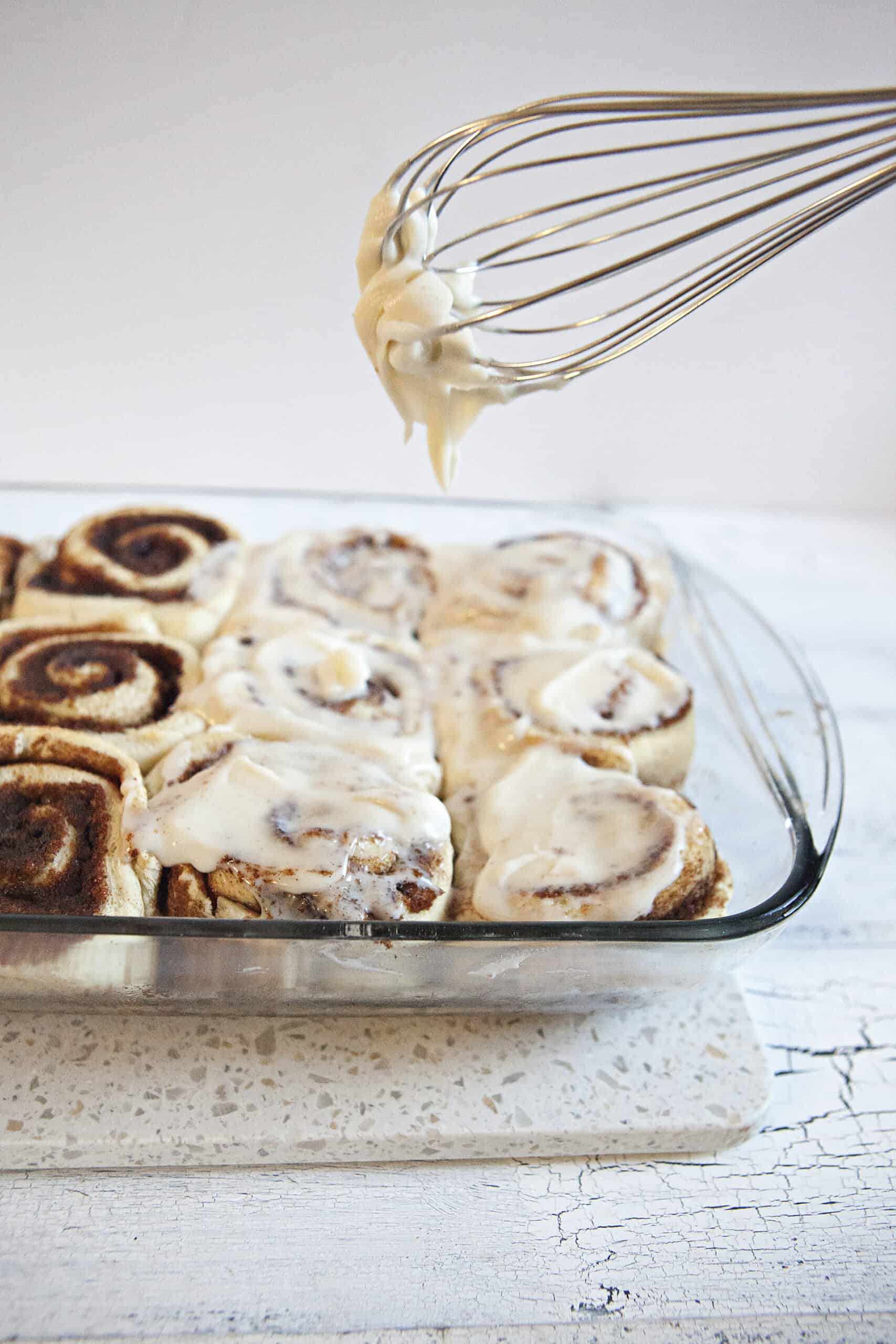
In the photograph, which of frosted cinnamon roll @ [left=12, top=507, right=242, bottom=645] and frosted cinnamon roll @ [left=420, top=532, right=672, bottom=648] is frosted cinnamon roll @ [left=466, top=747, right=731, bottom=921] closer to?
frosted cinnamon roll @ [left=420, top=532, right=672, bottom=648]

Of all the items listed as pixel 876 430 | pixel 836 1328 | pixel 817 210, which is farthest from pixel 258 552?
pixel 876 430

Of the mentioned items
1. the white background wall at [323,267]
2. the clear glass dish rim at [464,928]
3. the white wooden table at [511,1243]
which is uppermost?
the white background wall at [323,267]

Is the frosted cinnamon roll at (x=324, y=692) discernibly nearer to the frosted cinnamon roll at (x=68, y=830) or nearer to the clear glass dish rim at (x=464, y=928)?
the frosted cinnamon roll at (x=68, y=830)

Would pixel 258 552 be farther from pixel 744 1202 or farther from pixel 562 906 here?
pixel 744 1202

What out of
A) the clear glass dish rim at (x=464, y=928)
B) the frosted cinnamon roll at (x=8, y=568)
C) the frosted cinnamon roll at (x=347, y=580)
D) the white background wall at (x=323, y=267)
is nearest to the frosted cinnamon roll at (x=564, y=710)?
the frosted cinnamon roll at (x=347, y=580)

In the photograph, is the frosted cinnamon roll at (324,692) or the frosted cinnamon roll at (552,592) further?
the frosted cinnamon roll at (552,592)

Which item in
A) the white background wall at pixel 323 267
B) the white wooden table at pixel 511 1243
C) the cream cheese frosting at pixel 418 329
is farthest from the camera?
the white background wall at pixel 323 267
